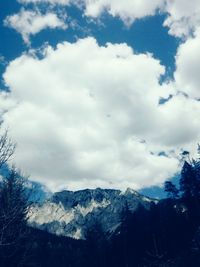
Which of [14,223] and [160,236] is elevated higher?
[160,236]

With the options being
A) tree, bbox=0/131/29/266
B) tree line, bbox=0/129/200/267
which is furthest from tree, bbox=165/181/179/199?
tree, bbox=0/131/29/266

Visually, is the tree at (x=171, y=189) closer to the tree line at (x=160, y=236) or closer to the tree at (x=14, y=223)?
the tree line at (x=160, y=236)

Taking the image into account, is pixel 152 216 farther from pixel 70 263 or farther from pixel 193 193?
pixel 70 263

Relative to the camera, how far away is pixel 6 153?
1598 cm

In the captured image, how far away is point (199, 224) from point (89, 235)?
19.0m

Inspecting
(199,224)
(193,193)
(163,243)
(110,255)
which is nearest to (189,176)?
(193,193)

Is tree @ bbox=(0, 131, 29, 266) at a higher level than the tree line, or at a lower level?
A: lower

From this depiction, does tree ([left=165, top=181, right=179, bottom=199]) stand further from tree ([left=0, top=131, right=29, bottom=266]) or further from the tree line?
tree ([left=0, top=131, right=29, bottom=266])

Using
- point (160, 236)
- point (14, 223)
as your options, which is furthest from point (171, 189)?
point (14, 223)

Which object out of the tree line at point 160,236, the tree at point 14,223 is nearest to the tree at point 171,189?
the tree line at point 160,236

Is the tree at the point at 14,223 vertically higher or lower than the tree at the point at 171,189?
lower

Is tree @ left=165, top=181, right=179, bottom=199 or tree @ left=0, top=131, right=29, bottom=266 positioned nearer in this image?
tree @ left=0, top=131, right=29, bottom=266

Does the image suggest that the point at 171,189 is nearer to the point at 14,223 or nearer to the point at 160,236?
the point at 160,236

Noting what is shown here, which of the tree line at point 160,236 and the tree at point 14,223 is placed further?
the tree line at point 160,236
